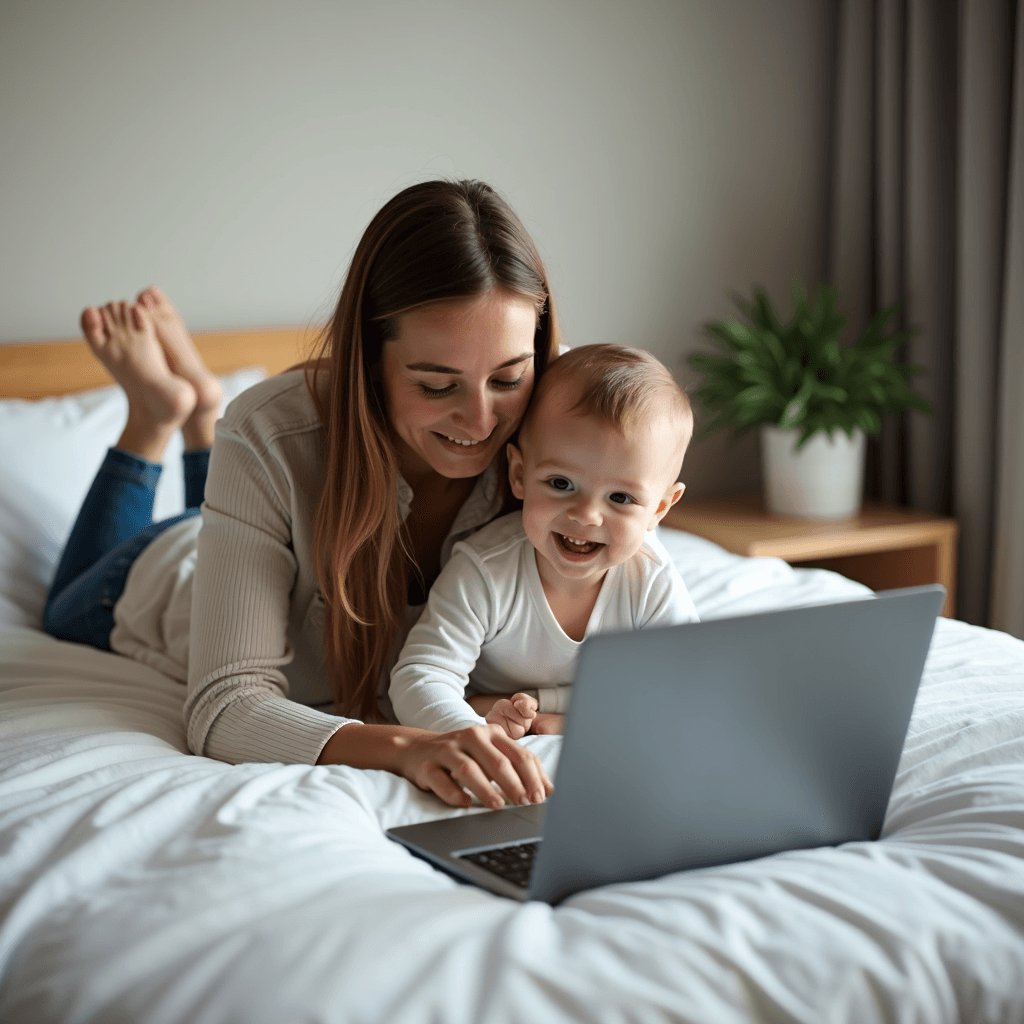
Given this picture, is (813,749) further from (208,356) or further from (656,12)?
(656,12)

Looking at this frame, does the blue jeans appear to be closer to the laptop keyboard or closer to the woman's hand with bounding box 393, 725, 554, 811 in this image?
the woman's hand with bounding box 393, 725, 554, 811

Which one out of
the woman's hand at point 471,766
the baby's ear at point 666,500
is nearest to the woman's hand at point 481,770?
the woman's hand at point 471,766

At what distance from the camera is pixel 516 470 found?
1.35 meters

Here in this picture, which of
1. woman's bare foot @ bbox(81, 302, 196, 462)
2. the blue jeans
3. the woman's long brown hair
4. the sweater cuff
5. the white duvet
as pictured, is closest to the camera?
the white duvet

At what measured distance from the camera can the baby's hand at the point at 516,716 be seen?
1.21m

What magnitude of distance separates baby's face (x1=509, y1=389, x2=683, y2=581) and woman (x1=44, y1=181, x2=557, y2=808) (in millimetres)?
92

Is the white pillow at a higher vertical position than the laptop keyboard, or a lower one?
higher

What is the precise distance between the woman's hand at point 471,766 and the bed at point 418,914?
0.07ft

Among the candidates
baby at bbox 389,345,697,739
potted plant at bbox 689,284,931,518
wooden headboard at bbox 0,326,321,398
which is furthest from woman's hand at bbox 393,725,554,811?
potted plant at bbox 689,284,931,518

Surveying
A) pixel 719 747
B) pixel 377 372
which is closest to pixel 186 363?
pixel 377 372

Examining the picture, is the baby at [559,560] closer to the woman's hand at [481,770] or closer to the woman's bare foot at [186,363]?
the woman's hand at [481,770]

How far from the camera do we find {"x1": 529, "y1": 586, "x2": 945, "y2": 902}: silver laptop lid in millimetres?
763

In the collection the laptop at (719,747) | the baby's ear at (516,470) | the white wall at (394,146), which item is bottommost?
the laptop at (719,747)

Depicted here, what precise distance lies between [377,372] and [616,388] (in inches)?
12.2
